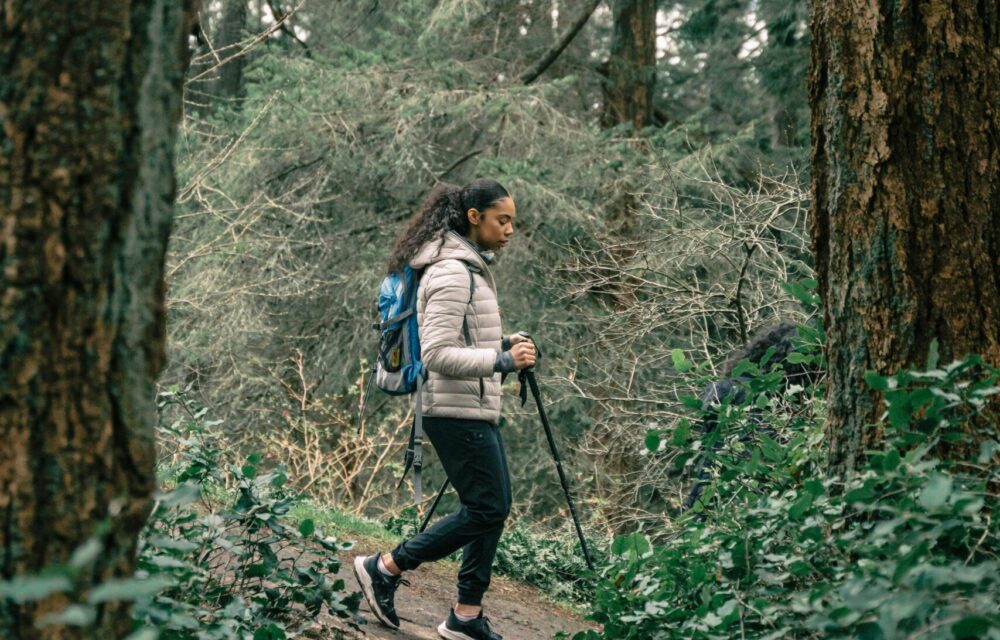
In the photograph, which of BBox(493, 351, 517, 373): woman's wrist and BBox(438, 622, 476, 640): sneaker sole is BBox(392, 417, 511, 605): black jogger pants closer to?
BBox(438, 622, 476, 640): sneaker sole

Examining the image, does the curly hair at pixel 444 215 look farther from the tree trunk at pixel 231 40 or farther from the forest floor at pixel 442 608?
the tree trunk at pixel 231 40

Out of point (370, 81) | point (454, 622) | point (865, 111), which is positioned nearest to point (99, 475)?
point (865, 111)

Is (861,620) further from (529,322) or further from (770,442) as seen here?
(529,322)

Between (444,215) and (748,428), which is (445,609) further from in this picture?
(748,428)

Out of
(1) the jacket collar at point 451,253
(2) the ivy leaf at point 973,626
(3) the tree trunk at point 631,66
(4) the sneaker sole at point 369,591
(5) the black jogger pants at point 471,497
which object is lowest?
(4) the sneaker sole at point 369,591

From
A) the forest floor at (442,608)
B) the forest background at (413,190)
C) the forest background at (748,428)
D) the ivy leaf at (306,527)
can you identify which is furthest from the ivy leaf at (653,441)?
the forest background at (413,190)

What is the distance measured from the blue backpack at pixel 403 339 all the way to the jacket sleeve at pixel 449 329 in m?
0.07

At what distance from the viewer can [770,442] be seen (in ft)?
12.1

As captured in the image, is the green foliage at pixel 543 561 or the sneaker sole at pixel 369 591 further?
the green foliage at pixel 543 561

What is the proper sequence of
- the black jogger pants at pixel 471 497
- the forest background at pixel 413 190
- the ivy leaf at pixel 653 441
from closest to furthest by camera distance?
1. the ivy leaf at pixel 653 441
2. the black jogger pants at pixel 471 497
3. the forest background at pixel 413 190

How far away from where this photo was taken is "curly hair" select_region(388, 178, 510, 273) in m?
4.89

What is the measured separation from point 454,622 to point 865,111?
112 inches

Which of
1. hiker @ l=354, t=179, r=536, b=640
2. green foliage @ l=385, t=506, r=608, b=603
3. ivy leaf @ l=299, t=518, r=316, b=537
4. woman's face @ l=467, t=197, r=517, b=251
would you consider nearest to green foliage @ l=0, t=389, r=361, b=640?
ivy leaf @ l=299, t=518, r=316, b=537

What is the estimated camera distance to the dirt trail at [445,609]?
5238 mm
